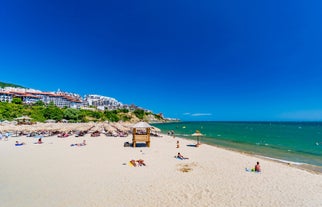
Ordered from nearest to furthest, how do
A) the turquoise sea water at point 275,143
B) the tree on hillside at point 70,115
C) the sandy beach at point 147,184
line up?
the sandy beach at point 147,184 → the turquoise sea water at point 275,143 → the tree on hillside at point 70,115

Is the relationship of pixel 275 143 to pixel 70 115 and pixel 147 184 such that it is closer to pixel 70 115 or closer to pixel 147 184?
pixel 147 184

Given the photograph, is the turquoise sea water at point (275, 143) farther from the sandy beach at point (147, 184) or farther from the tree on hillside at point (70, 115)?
the tree on hillside at point (70, 115)

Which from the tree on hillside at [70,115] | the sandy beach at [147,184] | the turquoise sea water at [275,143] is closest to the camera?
the sandy beach at [147,184]

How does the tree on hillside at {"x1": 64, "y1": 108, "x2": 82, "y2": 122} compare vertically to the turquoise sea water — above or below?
above

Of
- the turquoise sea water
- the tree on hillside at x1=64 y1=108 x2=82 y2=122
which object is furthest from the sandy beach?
the tree on hillside at x1=64 y1=108 x2=82 y2=122

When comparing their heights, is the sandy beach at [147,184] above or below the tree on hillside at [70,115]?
below

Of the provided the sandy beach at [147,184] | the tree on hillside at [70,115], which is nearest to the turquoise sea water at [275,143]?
the sandy beach at [147,184]

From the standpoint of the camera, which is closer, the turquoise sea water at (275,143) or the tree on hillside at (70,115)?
the turquoise sea water at (275,143)

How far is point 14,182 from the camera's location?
7.16m

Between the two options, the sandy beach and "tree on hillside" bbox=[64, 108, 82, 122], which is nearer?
the sandy beach

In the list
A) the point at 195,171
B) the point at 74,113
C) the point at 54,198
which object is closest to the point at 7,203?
the point at 54,198

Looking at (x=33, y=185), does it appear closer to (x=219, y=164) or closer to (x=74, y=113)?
(x=219, y=164)

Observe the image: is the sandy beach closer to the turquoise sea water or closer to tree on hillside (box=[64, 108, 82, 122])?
the turquoise sea water

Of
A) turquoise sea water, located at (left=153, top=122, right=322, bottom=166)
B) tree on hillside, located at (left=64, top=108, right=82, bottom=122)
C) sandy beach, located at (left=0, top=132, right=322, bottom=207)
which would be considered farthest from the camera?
tree on hillside, located at (left=64, top=108, right=82, bottom=122)
